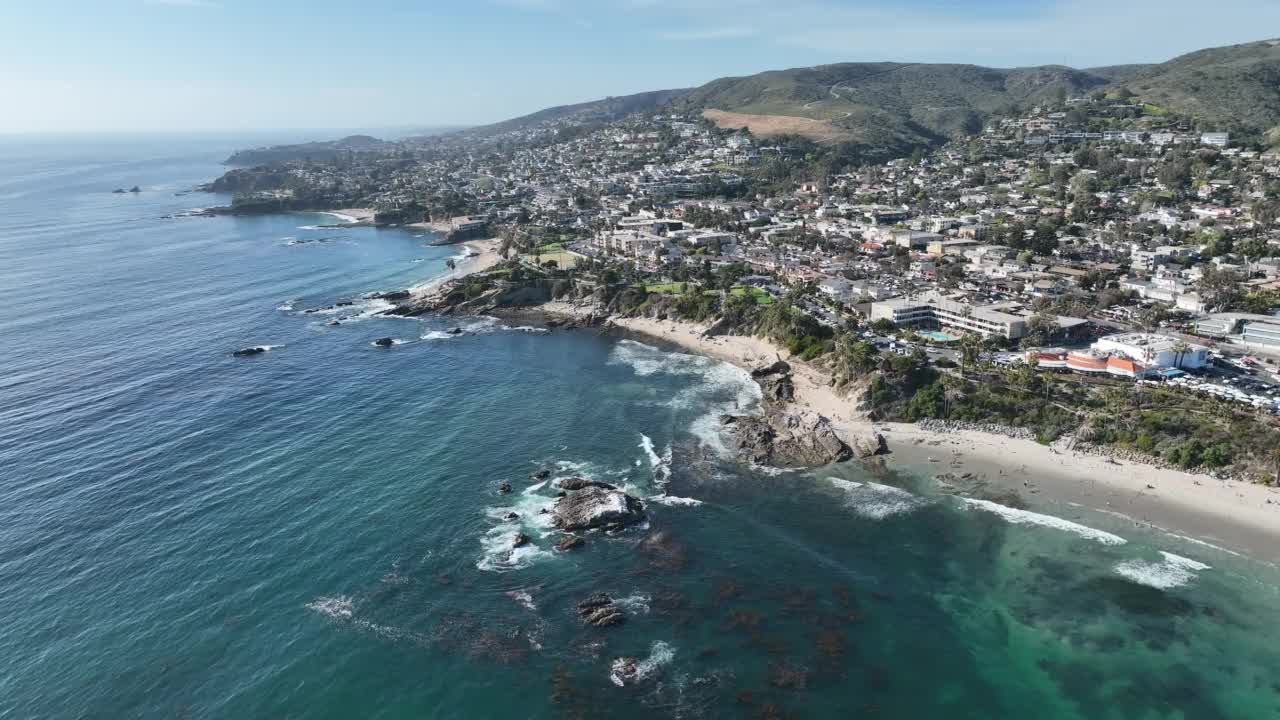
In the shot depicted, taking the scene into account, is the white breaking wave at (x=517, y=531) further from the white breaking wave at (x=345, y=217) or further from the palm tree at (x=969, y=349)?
the white breaking wave at (x=345, y=217)

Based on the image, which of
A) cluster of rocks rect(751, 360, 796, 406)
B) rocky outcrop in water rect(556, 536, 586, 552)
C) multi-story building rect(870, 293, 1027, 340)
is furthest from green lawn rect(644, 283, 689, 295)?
rocky outcrop in water rect(556, 536, 586, 552)

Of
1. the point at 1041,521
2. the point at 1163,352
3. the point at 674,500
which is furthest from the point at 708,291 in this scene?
the point at 1041,521

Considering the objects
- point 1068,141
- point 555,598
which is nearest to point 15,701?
point 555,598

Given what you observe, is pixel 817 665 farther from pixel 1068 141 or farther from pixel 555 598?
pixel 1068 141

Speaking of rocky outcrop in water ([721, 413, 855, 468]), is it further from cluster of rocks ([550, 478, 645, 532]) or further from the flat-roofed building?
the flat-roofed building

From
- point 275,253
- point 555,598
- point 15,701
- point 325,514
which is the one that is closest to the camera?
point 15,701

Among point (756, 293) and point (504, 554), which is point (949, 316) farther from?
point (504, 554)
